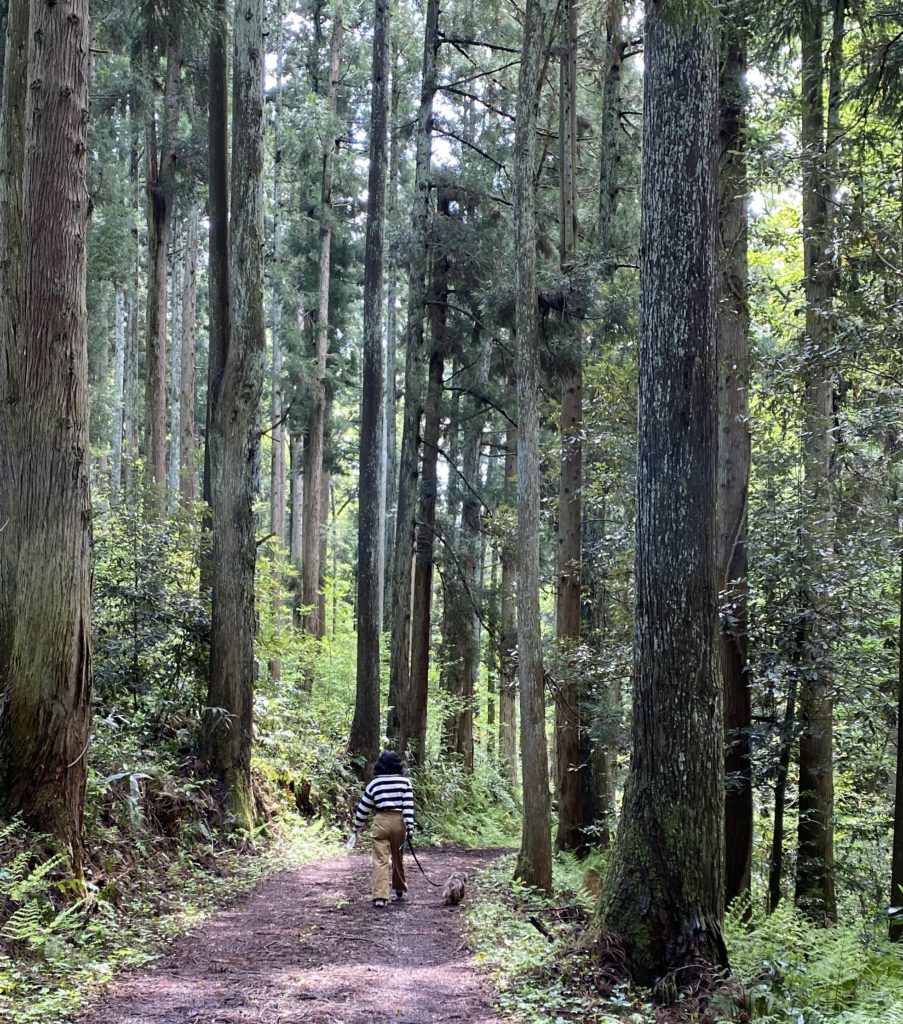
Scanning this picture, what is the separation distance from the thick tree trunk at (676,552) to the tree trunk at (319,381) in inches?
686

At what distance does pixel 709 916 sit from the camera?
602 cm

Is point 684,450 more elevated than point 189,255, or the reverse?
point 189,255

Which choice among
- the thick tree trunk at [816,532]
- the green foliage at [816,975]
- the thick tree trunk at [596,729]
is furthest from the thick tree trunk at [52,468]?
the thick tree trunk at [596,729]

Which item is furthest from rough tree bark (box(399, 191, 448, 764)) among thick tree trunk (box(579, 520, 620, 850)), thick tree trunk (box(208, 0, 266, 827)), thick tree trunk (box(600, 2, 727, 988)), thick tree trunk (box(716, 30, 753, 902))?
thick tree trunk (box(600, 2, 727, 988))

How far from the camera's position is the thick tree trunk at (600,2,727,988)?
605 cm

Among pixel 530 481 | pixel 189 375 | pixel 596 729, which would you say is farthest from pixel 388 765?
pixel 189 375

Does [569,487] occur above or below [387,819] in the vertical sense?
above

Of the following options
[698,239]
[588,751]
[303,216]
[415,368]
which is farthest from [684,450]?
[303,216]

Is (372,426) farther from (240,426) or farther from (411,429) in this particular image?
(240,426)

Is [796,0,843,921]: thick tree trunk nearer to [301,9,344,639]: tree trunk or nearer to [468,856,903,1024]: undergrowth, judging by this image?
[468,856,903,1024]: undergrowth

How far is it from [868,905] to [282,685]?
11.1 m

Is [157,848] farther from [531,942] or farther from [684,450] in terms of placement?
[684,450]

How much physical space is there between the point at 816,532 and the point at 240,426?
714 cm

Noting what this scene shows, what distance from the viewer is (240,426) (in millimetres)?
11828
